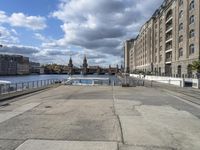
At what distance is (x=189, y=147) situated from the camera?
7570 mm

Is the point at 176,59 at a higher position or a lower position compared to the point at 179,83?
higher

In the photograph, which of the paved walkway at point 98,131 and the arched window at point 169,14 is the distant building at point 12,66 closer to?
the arched window at point 169,14

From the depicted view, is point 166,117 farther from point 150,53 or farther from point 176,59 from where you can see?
point 150,53

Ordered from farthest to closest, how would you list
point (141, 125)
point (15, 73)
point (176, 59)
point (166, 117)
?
point (15, 73) → point (176, 59) → point (166, 117) → point (141, 125)

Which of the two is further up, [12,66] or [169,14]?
[169,14]

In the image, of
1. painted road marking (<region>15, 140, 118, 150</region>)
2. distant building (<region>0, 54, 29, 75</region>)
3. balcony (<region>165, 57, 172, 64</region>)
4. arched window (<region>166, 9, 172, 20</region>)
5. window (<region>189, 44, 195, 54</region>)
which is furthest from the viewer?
distant building (<region>0, 54, 29, 75</region>)

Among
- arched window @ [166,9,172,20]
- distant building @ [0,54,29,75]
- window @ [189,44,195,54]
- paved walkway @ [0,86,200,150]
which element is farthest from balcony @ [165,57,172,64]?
distant building @ [0,54,29,75]

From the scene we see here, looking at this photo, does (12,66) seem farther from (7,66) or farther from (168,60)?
(168,60)

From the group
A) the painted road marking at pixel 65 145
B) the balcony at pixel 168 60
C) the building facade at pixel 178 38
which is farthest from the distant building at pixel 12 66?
the painted road marking at pixel 65 145

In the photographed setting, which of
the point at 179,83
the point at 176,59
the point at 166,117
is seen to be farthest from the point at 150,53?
the point at 166,117

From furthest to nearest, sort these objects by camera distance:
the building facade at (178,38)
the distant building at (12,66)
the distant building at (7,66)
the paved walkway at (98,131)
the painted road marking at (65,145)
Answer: the distant building at (12,66) → the distant building at (7,66) → the building facade at (178,38) → the paved walkway at (98,131) → the painted road marking at (65,145)

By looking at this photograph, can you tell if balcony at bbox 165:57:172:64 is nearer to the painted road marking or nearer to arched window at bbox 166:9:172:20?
arched window at bbox 166:9:172:20

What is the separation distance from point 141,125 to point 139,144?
9.44 ft

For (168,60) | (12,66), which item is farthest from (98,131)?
(12,66)
